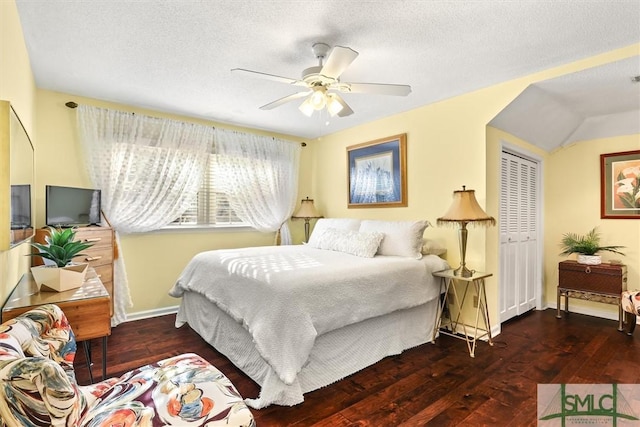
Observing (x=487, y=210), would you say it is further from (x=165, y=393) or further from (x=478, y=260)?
(x=165, y=393)

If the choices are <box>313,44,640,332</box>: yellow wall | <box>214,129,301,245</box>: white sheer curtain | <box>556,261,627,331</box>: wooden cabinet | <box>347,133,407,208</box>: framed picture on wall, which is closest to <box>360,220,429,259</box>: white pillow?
<box>313,44,640,332</box>: yellow wall

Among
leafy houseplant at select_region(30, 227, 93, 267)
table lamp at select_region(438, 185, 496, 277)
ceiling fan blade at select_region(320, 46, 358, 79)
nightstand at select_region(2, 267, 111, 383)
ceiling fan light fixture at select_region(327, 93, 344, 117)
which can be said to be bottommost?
nightstand at select_region(2, 267, 111, 383)

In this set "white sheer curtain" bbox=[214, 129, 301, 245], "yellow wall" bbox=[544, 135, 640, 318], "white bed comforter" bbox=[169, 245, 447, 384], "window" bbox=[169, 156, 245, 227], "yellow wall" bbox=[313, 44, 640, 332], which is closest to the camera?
"white bed comforter" bbox=[169, 245, 447, 384]

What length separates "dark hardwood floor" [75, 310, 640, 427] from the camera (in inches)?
77.0

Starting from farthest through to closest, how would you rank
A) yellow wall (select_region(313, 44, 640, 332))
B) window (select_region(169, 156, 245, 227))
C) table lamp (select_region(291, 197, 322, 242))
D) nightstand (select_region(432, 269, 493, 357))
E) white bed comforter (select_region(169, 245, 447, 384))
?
table lamp (select_region(291, 197, 322, 242))
window (select_region(169, 156, 245, 227))
yellow wall (select_region(313, 44, 640, 332))
nightstand (select_region(432, 269, 493, 357))
white bed comforter (select_region(169, 245, 447, 384))

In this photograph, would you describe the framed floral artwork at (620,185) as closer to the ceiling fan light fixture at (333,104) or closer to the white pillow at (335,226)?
the white pillow at (335,226)

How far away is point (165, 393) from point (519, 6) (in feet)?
8.89

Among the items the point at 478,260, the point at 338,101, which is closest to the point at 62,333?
the point at 338,101

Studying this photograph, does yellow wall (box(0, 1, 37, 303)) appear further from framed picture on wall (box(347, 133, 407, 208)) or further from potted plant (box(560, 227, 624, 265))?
potted plant (box(560, 227, 624, 265))

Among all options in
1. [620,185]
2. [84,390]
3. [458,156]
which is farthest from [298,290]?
[620,185]

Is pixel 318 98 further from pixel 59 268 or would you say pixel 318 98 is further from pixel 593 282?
pixel 593 282

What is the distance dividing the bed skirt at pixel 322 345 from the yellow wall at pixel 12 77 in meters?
1.39

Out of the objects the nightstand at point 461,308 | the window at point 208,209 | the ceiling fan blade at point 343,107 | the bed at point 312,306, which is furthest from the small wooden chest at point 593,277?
the window at point 208,209

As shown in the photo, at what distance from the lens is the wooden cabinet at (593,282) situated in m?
3.41
